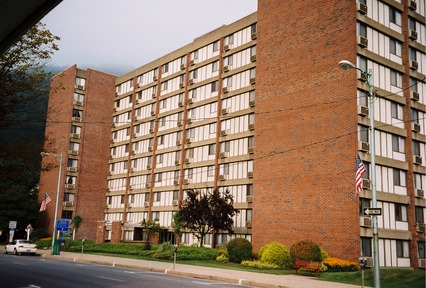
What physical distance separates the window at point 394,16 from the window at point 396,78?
4749 mm

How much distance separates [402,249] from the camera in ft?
124

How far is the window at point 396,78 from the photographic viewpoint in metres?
40.6

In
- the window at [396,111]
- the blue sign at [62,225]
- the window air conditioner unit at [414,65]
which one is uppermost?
the window air conditioner unit at [414,65]

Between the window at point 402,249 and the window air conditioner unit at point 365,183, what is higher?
the window air conditioner unit at point 365,183

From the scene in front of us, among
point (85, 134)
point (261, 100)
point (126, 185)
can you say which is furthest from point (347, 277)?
point (85, 134)

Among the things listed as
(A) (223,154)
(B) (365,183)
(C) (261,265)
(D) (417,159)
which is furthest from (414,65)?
(C) (261,265)

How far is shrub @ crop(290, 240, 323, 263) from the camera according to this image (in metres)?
31.5

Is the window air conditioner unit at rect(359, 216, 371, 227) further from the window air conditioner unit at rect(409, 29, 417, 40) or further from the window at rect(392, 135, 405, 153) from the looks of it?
the window air conditioner unit at rect(409, 29, 417, 40)

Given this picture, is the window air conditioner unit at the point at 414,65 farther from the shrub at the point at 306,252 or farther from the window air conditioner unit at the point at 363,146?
the shrub at the point at 306,252

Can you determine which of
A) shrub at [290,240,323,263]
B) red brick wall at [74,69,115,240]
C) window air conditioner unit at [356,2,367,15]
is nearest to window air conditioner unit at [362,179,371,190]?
shrub at [290,240,323,263]

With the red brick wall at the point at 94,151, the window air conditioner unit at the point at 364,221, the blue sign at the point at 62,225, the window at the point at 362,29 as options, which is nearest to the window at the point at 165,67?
the red brick wall at the point at 94,151

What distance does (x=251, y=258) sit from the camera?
36.7 metres

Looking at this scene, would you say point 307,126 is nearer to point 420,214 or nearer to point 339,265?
point 420,214

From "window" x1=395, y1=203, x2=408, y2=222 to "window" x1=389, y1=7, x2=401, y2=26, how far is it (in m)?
16.4
